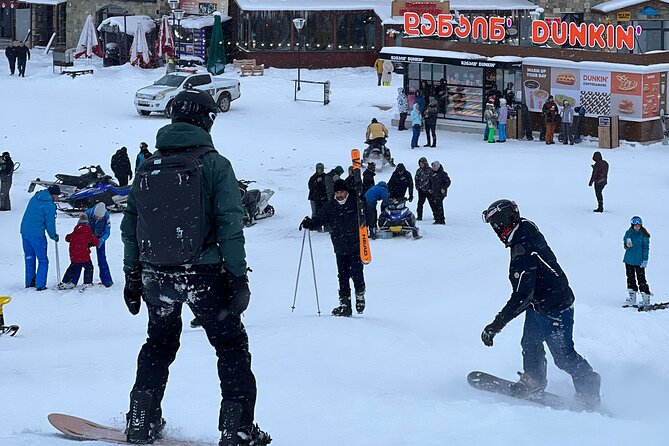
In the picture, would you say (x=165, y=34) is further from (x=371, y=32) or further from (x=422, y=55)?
(x=422, y=55)

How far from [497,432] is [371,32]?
144ft

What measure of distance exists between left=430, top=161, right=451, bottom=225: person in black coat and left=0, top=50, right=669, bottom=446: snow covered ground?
312mm

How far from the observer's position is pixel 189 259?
5.45 meters

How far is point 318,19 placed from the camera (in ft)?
160

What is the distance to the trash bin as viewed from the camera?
29.6m

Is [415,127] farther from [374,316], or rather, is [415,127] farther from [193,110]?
[193,110]

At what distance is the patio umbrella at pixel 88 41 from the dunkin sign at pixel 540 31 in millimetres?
17060

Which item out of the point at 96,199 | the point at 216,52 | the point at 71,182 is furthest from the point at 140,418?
the point at 216,52

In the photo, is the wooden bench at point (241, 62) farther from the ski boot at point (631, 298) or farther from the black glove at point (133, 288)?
the black glove at point (133, 288)

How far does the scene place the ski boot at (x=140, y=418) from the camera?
582cm

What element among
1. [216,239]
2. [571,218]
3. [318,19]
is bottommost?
[571,218]

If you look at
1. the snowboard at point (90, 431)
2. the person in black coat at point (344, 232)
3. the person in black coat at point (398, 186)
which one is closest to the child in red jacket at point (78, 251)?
the person in black coat at point (344, 232)

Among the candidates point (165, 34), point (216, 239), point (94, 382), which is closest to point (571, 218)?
point (94, 382)

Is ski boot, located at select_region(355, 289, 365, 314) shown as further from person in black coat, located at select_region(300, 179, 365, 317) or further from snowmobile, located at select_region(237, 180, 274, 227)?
snowmobile, located at select_region(237, 180, 274, 227)
